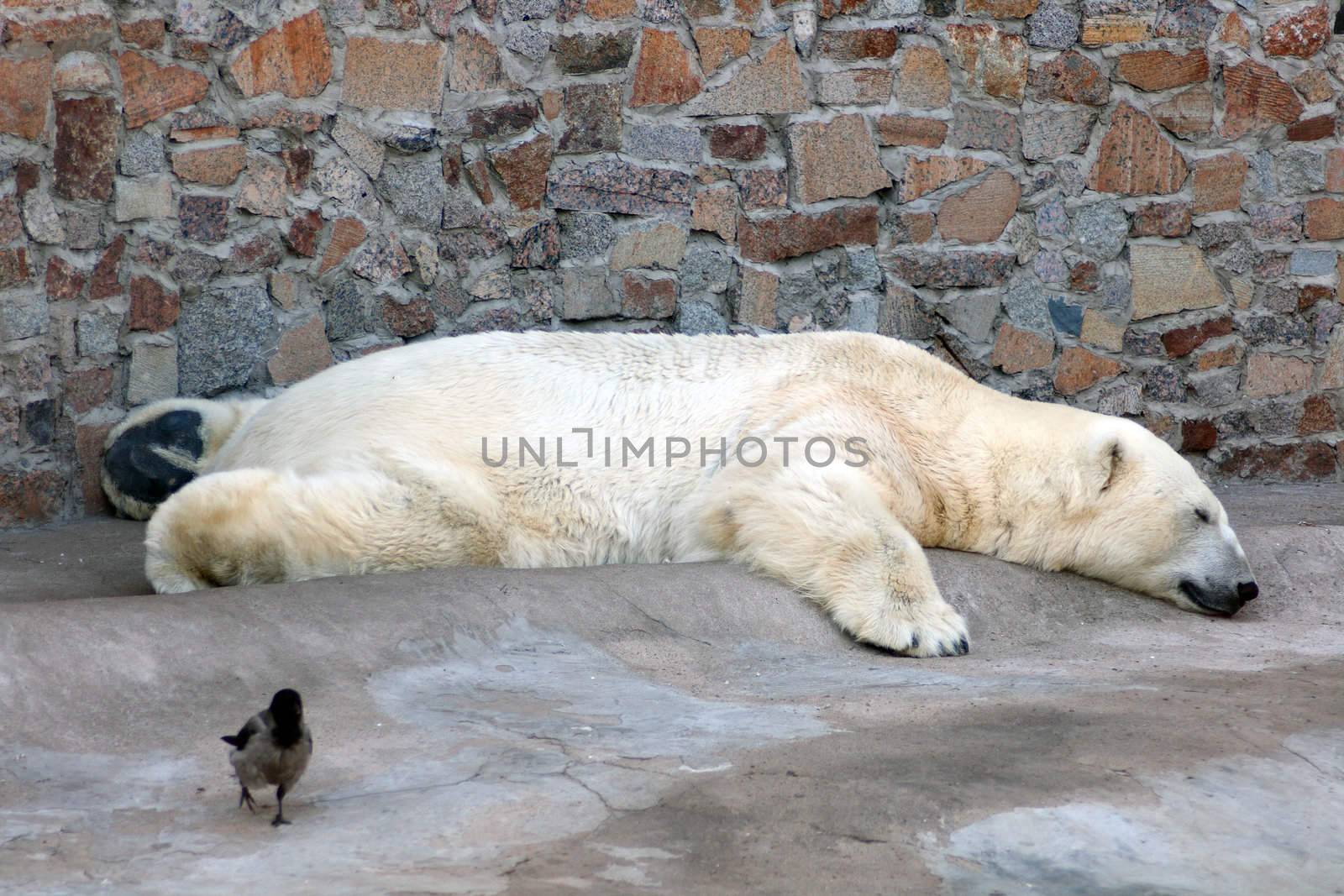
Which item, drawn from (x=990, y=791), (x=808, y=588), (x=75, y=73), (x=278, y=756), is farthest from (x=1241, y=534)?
(x=75, y=73)

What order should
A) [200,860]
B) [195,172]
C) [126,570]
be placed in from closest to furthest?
1. [200,860]
2. [126,570]
3. [195,172]

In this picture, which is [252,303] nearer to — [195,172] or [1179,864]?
[195,172]

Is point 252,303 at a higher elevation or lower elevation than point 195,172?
lower

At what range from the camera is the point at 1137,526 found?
413 cm

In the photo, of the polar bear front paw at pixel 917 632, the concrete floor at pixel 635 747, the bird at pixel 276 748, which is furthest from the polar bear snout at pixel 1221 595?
the bird at pixel 276 748

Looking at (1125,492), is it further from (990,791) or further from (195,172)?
(195,172)

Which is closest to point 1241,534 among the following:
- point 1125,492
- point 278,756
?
point 1125,492

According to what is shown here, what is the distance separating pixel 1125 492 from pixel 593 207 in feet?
7.64

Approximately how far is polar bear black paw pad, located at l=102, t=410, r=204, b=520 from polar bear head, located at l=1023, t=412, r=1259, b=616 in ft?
8.85

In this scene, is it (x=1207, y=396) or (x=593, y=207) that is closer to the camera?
(x=593, y=207)

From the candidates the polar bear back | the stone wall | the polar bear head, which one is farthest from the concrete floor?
the stone wall

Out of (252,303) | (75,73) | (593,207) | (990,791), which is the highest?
(75,73)

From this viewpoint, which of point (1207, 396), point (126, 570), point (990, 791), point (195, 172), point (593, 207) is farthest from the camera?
point (1207, 396)

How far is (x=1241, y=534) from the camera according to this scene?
177 inches
